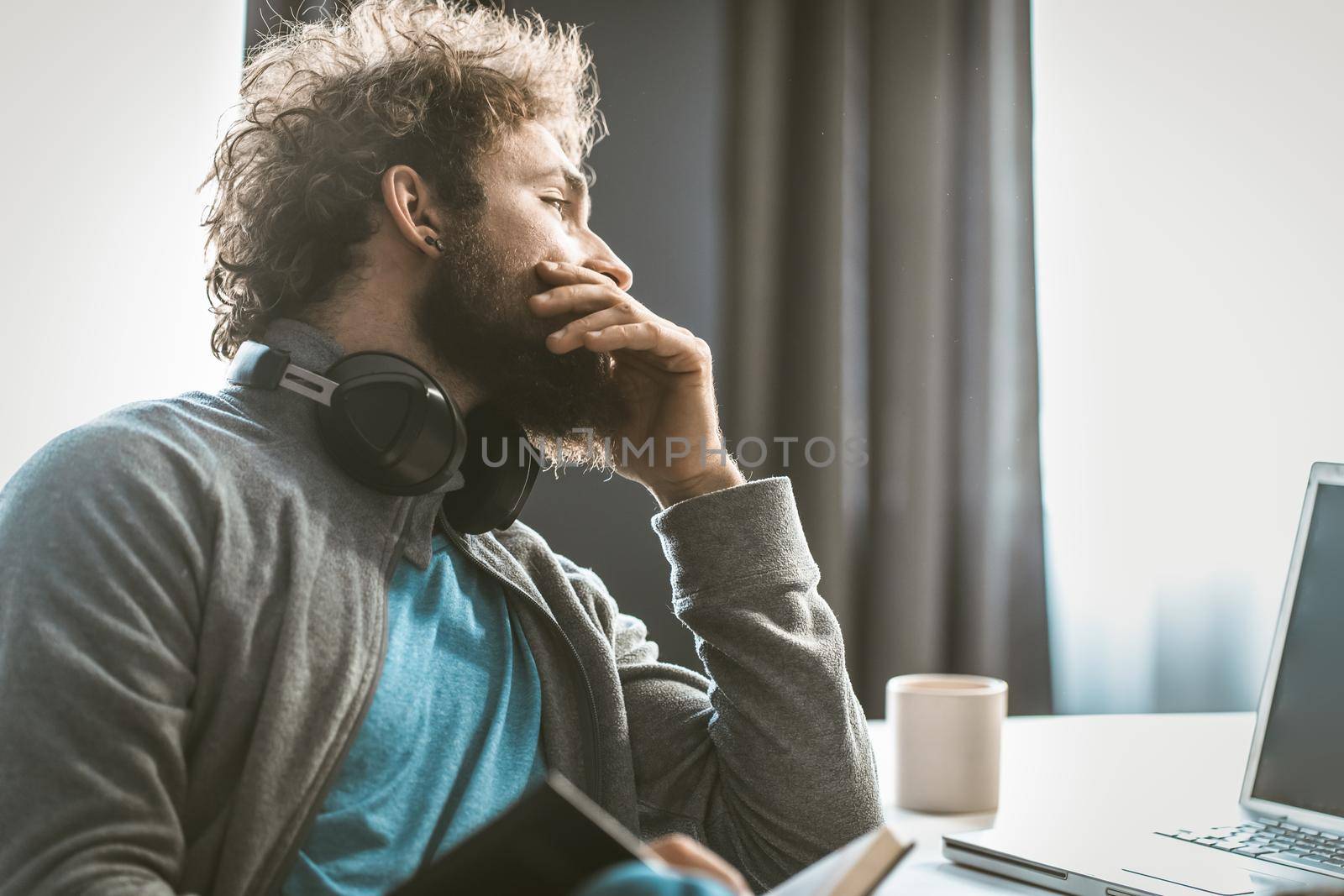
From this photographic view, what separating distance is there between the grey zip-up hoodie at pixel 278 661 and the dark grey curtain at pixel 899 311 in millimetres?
782

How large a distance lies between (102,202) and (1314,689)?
1554 millimetres

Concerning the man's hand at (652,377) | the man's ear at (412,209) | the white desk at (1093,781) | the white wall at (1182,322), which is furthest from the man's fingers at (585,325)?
the white wall at (1182,322)

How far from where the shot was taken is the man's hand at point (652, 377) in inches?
43.5

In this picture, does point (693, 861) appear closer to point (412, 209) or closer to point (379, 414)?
point (379, 414)

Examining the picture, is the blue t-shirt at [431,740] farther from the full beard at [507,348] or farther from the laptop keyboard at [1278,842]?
the laptop keyboard at [1278,842]

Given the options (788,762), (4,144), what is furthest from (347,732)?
(4,144)

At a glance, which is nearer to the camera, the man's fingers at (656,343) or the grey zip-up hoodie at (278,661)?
the grey zip-up hoodie at (278,661)

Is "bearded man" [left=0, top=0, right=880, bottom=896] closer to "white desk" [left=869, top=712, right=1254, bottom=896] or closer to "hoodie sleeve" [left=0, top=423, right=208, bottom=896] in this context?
"hoodie sleeve" [left=0, top=423, right=208, bottom=896]

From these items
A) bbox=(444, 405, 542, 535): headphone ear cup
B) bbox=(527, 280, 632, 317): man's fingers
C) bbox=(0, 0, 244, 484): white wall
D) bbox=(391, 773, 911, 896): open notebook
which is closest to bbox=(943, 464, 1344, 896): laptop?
bbox=(391, 773, 911, 896): open notebook

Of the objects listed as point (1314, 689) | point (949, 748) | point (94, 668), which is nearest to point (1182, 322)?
point (1314, 689)

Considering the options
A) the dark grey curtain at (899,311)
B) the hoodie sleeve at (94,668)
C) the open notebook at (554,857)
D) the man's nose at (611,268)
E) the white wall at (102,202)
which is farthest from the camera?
the dark grey curtain at (899,311)

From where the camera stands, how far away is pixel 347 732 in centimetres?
81

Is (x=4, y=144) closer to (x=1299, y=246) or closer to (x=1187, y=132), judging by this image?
(x=1187, y=132)

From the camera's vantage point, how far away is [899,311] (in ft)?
6.33
